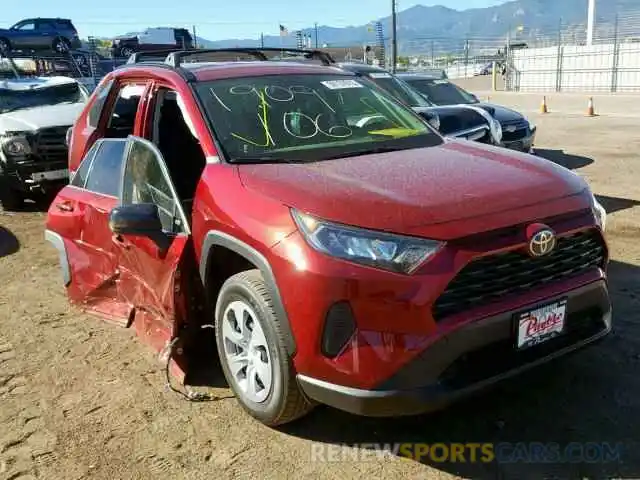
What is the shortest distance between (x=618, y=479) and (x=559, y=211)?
1.16 metres

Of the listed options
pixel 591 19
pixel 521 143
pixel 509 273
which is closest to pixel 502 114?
pixel 521 143

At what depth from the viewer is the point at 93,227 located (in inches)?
169

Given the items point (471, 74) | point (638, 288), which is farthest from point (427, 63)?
point (638, 288)

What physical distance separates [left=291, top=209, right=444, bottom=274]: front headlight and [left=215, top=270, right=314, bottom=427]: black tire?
0.42m

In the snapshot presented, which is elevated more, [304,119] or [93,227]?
[304,119]

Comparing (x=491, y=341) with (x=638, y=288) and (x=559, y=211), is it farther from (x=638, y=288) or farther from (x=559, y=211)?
(x=638, y=288)

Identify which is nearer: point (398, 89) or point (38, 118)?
point (38, 118)

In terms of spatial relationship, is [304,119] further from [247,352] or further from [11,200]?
[11,200]

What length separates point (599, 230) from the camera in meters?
3.11

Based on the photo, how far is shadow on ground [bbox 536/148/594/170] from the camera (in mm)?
10180

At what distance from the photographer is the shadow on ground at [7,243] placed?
22.6 ft

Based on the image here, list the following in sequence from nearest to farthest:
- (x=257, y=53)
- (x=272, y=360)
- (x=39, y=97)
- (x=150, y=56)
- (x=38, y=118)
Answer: (x=272, y=360), (x=257, y=53), (x=150, y=56), (x=38, y=118), (x=39, y=97)

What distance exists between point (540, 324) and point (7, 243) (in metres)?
6.28

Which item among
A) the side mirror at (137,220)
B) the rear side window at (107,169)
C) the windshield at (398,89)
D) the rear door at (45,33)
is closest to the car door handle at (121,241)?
the rear side window at (107,169)
